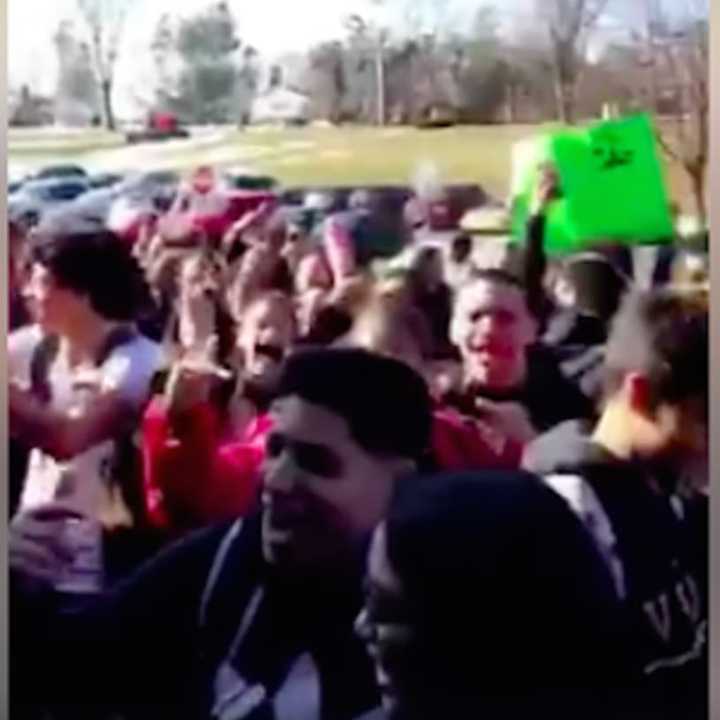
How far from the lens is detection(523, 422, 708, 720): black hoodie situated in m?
1.91

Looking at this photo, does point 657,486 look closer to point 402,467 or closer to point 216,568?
point 402,467

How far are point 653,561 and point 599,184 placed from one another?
17.8 inches

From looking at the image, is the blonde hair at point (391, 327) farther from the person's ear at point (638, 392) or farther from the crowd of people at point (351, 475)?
the person's ear at point (638, 392)

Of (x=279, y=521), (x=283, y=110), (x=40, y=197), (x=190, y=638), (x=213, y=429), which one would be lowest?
(x=190, y=638)

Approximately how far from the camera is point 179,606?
196 cm

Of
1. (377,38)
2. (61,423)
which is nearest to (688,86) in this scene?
(377,38)

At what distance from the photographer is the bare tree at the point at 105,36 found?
196 cm

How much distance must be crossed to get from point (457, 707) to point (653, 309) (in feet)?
1.73

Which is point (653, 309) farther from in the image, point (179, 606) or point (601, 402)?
point (179, 606)

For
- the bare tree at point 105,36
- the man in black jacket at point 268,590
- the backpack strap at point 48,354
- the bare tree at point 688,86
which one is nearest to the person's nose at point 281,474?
the man in black jacket at point 268,590

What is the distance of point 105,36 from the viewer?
1.96m

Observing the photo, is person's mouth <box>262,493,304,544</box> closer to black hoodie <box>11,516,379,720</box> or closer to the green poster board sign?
black hoodie <box>11,516,379,720</box>

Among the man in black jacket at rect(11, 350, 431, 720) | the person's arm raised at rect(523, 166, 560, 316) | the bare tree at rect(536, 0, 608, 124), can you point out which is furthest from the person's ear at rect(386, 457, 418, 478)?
the bare tree at rect(536, 0, 608, 124)

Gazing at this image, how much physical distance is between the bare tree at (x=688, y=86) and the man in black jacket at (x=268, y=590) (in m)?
0.41
